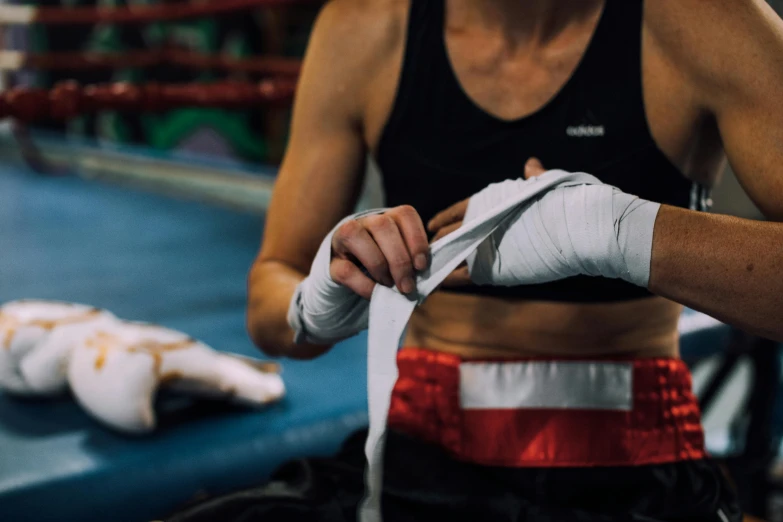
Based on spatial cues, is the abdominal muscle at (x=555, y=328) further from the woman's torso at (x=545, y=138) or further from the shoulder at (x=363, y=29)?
the shoulder at (x=363, y=29)

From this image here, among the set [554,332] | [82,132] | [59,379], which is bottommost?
[82,132]

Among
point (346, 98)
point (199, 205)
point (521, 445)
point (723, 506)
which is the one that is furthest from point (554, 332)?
point (199, 205)

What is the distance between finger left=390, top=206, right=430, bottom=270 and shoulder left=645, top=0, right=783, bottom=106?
0.34 m

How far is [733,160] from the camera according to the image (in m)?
0.77

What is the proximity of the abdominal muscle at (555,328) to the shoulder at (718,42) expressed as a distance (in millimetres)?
227

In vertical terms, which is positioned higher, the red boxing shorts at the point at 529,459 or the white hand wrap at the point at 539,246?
the white hand wrap at the point at 539,246

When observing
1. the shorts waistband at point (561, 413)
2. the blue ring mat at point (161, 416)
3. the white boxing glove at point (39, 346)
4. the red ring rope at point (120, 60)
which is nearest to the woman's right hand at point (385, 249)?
the shorts waistband at point (561, 413)

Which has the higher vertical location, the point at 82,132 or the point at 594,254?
the point at 594,254

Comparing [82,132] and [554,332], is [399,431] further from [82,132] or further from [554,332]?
[82,132]

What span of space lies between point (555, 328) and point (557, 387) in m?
0.06

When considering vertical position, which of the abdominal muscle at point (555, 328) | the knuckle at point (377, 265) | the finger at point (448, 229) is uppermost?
the finger at point (448, 229)

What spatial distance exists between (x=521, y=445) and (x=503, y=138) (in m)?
0.31

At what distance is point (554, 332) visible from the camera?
848mm

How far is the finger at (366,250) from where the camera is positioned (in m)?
0.65
